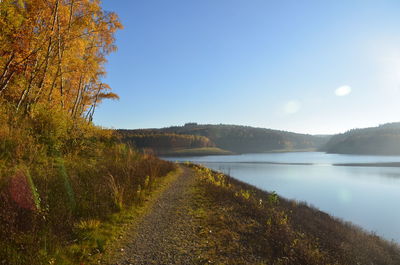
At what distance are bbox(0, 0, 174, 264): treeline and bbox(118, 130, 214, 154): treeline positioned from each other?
8465 cm

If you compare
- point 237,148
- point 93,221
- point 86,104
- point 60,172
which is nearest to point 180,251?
point 93,221

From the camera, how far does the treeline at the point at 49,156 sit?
12.9ft

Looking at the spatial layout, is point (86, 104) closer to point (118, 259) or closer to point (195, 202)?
point (195, 202)

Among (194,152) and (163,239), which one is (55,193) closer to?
(163,239)

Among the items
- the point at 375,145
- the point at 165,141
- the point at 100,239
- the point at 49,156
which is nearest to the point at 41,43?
the point at 49,156

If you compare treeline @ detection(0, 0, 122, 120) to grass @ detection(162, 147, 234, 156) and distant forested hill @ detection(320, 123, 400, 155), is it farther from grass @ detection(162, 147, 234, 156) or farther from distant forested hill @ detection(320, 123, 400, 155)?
distant forested hill @ detection(320, 123, 400, 155)

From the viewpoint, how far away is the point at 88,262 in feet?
12.5

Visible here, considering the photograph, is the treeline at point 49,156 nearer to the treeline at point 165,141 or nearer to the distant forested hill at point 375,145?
the treeline at point 165,141

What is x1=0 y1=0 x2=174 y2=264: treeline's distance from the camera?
12.9 feet

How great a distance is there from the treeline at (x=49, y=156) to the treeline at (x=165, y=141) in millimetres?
84648

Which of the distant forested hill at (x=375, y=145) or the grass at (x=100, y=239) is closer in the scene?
the grass at (x=100, y=239)

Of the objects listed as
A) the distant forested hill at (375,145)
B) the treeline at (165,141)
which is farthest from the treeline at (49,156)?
the distant forested hill at (375,145)

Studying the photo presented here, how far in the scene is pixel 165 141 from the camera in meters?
111

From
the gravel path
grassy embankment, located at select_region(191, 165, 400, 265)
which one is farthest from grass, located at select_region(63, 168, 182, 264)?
grassy embankment, located at select_region(191, 165, 400, 265)
